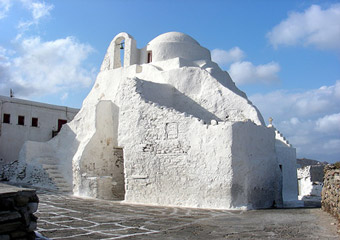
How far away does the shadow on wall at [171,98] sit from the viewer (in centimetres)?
1180

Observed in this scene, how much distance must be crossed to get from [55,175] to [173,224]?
8.25m

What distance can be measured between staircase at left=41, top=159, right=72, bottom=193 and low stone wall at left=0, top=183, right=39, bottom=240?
374 inches

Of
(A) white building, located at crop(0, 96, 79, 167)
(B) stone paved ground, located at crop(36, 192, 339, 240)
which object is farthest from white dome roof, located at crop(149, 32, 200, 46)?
(A) white building, located at crop(0, 96, 79, 167)

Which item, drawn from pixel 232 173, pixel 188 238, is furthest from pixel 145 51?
pixel 188 238

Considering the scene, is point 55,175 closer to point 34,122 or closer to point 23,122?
point 23,122

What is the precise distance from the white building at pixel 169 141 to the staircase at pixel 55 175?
0.08 m

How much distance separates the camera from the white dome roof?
15172 millimetres

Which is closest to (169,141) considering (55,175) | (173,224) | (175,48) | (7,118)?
(173,224)

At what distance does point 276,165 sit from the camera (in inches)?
428

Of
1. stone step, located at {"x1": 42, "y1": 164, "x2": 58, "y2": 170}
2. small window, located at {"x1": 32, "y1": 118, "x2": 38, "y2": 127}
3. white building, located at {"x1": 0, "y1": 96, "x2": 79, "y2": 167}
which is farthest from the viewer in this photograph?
small window, located at {"x1": 32, "y1": 118, "x2": 38, "y2": 127}

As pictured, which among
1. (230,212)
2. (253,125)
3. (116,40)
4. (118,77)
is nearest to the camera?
(230,212)

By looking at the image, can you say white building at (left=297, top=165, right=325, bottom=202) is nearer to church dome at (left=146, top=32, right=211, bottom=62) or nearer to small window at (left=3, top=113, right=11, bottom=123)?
church dome at (left=146, top=32, right=211, bottom=62)

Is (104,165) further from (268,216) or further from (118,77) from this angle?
(268,216)

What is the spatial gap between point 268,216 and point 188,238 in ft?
10.3
